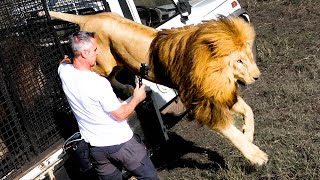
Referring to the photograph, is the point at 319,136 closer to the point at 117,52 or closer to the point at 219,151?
the point at 219,151

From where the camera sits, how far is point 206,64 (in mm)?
4355

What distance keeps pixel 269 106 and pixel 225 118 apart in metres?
1.40

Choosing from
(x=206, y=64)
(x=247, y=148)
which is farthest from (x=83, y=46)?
(x=247, y=148)

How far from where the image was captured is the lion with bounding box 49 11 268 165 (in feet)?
14.3

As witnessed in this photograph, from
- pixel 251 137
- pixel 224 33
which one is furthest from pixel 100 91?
pixel 251 137

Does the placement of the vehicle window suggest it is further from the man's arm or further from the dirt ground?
the man's arm

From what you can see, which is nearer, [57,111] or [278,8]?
[57,111]

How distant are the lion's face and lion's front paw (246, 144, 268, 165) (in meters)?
0.61

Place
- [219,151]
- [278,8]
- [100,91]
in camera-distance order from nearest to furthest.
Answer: [100,91] → [219,151] → [278,8]

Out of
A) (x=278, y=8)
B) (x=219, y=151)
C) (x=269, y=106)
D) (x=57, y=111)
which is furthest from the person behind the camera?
(x=278, y=8)

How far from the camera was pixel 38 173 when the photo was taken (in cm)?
413

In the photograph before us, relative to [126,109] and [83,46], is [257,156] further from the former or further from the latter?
[83,46]

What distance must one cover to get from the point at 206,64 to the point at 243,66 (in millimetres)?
361

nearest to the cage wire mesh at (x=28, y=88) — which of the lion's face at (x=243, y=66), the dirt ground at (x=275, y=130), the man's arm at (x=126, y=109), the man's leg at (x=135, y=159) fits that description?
the man's leg at (x=135, y=159)
